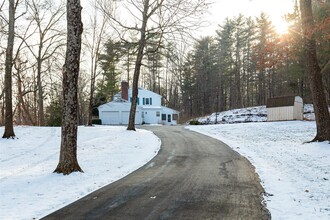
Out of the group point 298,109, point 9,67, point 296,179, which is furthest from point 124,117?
point 296,179

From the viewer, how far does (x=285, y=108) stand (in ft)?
114

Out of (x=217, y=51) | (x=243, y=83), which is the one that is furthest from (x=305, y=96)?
(x=217, y=51)

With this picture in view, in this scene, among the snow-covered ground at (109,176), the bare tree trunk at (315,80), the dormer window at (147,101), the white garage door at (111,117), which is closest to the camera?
the snow-covered ground at (109,176)

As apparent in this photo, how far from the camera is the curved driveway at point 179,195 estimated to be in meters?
5.20

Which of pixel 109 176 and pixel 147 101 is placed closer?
pixel 109 176

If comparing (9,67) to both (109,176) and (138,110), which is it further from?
(138,110)

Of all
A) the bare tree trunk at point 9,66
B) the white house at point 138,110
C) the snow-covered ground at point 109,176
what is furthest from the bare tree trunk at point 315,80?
the white house at point 138,110

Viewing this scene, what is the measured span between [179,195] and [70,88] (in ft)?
14.5

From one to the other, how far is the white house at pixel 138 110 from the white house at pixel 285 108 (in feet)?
60.6

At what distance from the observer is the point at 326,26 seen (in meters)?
13.3

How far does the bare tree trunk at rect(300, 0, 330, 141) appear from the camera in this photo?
14195 millimetres

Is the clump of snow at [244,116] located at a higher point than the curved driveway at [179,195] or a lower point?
higher

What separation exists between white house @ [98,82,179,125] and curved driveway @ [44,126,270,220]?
36.2m

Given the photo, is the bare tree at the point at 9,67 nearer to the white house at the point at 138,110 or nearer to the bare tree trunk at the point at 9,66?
the bare tree trunk at the point at 9,66
